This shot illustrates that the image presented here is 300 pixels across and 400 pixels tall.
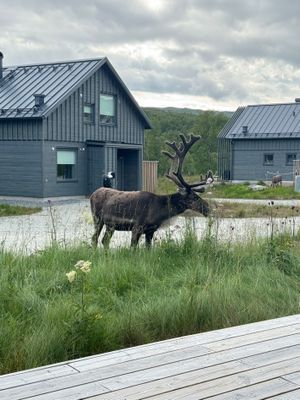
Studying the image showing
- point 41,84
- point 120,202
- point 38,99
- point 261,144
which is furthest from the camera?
point 261,144

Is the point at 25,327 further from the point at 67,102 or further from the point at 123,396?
the point at 67,102

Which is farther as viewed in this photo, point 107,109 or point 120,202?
point 107,109

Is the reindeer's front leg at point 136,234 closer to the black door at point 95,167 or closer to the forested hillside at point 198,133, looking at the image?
the black door at point 95,167

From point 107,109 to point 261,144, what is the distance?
1538 centimetres

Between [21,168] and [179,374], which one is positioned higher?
[21,168]

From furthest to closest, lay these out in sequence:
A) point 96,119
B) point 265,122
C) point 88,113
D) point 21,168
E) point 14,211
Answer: point 265,122, point 96,119, point 88,113, point 21,168, point 14,211

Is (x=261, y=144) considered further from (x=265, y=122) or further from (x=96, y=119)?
(x=96, y=119)

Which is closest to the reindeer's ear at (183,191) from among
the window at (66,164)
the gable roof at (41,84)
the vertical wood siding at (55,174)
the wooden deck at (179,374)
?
the wooden deck at (179,374)

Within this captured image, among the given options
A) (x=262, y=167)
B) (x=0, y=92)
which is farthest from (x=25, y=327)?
(x=262, y=167)

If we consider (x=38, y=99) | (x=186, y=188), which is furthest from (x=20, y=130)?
(x=186, y=188)

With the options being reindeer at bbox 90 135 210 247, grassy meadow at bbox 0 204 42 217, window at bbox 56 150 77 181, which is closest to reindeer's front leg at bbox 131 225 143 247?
reindeer at bbox 90 135 210 247

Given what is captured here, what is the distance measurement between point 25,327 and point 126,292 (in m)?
1.62

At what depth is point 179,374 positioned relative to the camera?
3.52 meters

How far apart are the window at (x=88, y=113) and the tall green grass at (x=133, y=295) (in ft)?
66.0
